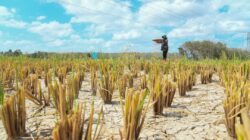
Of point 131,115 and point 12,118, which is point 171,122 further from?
point 12,118

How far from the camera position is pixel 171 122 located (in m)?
2.38

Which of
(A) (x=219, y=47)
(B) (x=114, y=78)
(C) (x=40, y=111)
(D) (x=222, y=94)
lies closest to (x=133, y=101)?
(C) (x=40, y=111)

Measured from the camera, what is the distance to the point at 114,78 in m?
3.39

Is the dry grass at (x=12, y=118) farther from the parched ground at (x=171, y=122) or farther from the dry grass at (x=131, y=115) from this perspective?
the dry grass at (x=131, y=115)

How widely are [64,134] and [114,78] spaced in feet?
6.50

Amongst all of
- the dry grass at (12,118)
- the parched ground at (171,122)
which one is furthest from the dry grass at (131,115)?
the dry grass at (12,118)

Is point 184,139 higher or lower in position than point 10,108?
lower

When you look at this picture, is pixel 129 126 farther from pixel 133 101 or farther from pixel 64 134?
pixel 64 134

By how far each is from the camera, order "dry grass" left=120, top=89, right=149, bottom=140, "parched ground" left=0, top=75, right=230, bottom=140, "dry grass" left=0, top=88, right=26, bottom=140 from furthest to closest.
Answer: "parched ground" left=0, top=75, right=230, bottom=140 → "dry grass" left=0, top=88, right=26, bottom=140 → "dry grass" left=120, top=89, right=149, bottom=140

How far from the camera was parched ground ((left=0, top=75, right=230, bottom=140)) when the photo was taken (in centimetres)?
207

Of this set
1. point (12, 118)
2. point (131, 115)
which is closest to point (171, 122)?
point (131, 115)

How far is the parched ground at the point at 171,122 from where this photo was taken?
2066mm

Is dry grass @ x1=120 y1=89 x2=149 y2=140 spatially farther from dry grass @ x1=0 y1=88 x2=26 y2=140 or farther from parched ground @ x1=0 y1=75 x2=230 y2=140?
dry grass @ x1=0 y1=88 x2=26 y2=140

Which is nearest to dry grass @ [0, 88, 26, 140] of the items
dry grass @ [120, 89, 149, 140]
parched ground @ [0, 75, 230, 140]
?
parched ground @ [0, 75, 230, 140]
